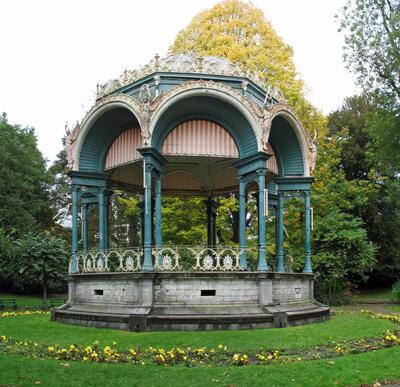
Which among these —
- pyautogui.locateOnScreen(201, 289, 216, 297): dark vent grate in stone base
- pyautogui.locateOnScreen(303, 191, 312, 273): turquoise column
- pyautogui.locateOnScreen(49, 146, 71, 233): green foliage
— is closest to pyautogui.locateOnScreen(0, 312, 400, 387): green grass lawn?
pyautogui.locateOnScreen(201, 289, 216, 297): dark vent grate in stone base

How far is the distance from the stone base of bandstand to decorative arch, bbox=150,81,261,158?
4.94 meters

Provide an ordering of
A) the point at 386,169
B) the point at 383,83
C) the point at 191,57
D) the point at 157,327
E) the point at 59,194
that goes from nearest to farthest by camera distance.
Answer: the point at 157,327
the point at 191,57
the point at 383,83
the point at 386,169
the point at 59,194

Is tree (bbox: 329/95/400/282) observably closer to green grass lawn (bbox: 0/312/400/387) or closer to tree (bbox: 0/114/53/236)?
tree (bbox: 0/114/53/236)

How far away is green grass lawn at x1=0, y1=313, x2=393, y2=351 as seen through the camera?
43.0 feet

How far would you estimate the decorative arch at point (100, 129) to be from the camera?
19486 mm

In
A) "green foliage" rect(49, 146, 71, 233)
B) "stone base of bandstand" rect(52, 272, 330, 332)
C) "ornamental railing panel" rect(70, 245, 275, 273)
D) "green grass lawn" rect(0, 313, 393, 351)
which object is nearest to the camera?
"green grass lawn" rect(0, 313, 393, 351)

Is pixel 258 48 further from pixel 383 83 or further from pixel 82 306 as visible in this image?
pixel 82 306

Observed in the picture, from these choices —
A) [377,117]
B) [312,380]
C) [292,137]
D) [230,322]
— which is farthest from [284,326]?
[377,117]

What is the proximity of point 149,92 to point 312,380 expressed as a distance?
12112mm

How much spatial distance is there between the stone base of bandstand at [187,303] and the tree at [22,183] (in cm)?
2950

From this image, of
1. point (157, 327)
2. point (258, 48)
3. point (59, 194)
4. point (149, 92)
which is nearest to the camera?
point (157, 327)

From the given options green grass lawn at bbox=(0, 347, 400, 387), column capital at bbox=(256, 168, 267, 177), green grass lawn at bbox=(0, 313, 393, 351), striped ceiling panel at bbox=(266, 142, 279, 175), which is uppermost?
striped ceiling panel at bbox=(266, 142, 279, 175)

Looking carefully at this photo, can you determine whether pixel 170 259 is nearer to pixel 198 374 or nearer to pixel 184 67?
pixel 184 67

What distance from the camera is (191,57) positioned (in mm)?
19875
